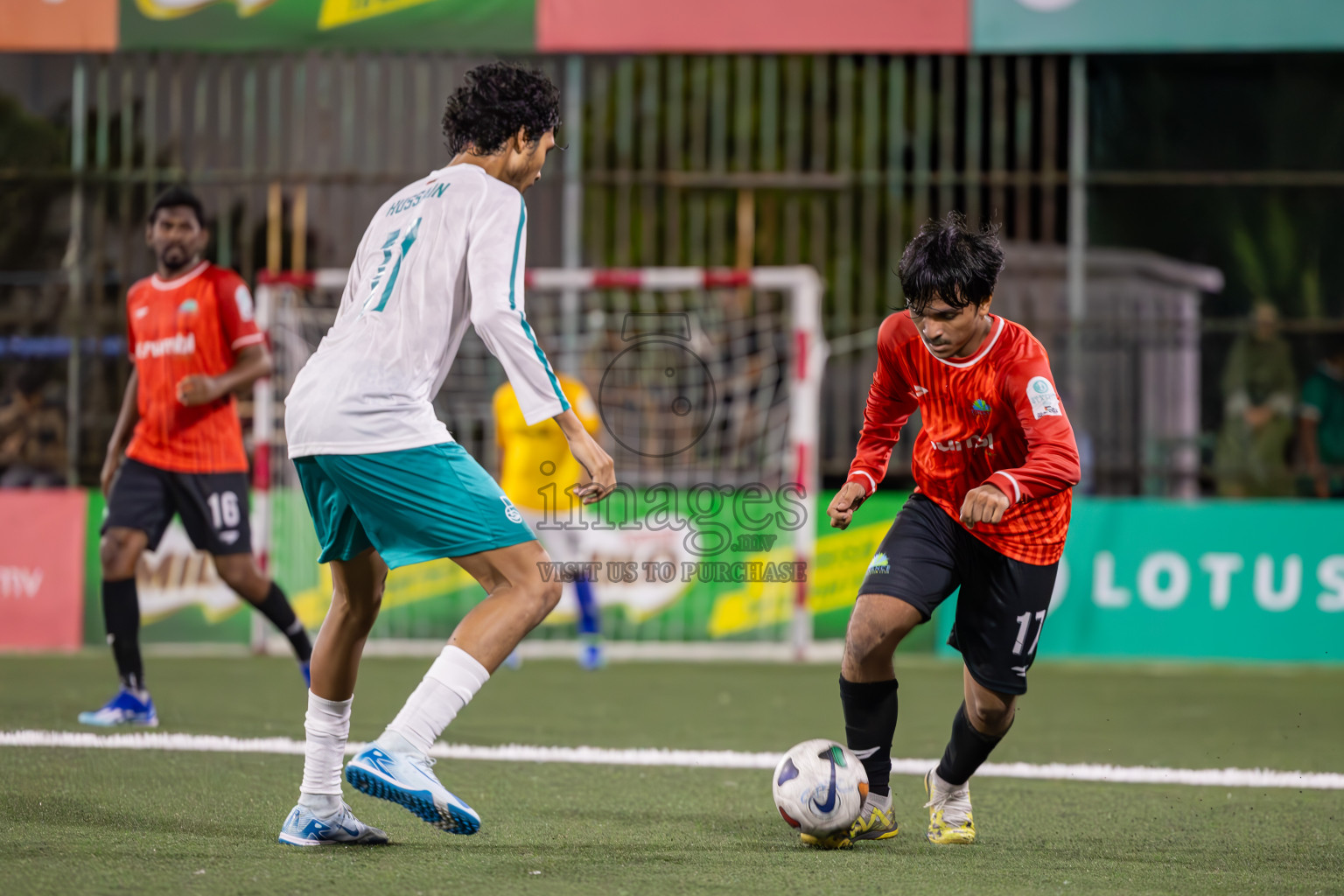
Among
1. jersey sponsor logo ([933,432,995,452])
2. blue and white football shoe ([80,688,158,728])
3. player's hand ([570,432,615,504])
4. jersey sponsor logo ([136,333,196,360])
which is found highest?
jersey sponsor logo ([136,333,196,360])

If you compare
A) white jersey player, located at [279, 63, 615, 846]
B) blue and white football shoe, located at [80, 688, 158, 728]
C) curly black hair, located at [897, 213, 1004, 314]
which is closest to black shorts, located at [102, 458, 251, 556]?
blue and white football shoe, located at [80, 688, 158, 728]

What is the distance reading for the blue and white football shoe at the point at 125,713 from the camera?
6602mm

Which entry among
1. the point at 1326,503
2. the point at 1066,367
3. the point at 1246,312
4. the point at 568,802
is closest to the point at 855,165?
the point at 1066,367

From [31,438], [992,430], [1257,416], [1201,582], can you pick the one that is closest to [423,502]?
[992,430]

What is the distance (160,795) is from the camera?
4887 mm

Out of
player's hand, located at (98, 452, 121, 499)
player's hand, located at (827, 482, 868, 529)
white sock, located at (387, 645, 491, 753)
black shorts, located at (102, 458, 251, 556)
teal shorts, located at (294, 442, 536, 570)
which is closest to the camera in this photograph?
white sock, located at (387, 645, 491, 753)

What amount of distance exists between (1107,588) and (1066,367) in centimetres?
158

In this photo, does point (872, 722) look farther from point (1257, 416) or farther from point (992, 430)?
point (1257, 416)

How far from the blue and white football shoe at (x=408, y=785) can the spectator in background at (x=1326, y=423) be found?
886 centimetres

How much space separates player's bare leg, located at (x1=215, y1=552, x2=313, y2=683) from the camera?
6.91 meters

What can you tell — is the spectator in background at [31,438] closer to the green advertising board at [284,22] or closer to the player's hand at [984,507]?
the green advertising board at [284,22]

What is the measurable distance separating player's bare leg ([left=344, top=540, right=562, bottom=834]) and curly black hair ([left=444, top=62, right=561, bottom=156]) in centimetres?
106

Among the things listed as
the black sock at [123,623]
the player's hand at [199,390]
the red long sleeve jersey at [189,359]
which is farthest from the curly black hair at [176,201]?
the black sock at [123,623]

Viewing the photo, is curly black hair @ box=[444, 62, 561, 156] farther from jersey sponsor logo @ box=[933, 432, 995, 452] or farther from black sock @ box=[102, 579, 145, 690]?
black sock @ box=[102, 579, 145, 690]
